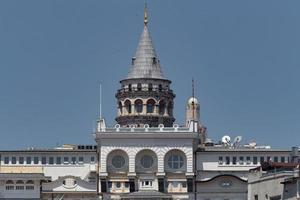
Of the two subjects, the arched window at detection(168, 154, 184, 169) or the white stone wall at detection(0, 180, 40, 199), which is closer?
the white stone wall at detection(0, 180, 40, 199)

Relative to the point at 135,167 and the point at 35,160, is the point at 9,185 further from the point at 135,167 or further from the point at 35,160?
the point at 135,167

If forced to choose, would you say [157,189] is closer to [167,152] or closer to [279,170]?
[167,152]

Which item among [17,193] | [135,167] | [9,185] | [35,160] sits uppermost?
[35,160]

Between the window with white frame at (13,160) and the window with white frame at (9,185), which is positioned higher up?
the window with white frame at (13,160)

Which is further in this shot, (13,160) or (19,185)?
(13,160)

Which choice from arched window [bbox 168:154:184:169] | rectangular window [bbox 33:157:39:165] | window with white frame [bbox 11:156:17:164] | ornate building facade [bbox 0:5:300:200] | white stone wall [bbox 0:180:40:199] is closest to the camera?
white stone wall [bbox 0:180:40:199]

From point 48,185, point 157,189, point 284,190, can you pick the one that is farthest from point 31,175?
point 284,190

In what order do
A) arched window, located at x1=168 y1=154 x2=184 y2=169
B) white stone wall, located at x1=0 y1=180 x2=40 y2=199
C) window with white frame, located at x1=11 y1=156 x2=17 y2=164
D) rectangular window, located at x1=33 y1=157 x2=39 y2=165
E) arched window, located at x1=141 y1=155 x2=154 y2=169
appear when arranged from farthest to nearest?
window with white frame, located at x1=11 y1=156 x2=17 y2=164, rectangular window, located at x1=33 y1=157 x2=39 y2=165, arched window, located at x1=141 y1=155 x2=154 y2=169, arched window, located at x1=168 y1=154 x2=184 y2=169, white stone wall, located at x1=0 y1=180 x2=40 y2=199

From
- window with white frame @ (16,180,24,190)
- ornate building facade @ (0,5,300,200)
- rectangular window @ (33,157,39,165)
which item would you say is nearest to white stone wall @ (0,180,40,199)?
ornate building facade @ (0,5,300,200)

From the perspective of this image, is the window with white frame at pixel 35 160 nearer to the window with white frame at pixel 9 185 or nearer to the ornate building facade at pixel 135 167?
the ornate building facade at pixel 135 167

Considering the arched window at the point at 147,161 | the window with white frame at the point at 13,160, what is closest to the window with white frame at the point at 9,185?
the window with white frame at the point at 13,160

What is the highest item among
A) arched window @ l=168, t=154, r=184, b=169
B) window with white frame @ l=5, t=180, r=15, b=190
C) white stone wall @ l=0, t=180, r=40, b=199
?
arched window @ l=168, t=154, r=184, b=169

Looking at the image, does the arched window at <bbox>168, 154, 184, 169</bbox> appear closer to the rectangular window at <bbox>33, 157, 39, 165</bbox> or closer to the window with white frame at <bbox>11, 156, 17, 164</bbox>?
the rectangular window at <bbox>33, 157, 39, 165</bbox>

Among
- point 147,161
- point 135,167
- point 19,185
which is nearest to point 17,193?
point 19,185
